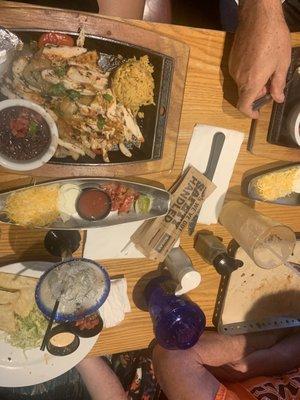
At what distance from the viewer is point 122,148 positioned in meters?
2.14

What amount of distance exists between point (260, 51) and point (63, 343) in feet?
5.90

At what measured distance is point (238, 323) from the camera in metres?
2.71

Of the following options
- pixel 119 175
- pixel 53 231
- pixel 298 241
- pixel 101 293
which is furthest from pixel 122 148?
pixel 298 241

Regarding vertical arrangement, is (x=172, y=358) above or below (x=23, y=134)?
below

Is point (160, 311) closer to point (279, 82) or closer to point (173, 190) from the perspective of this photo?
point (173, 190)

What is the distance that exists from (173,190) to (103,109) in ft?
1.92

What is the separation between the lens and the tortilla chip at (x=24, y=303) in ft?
7.31

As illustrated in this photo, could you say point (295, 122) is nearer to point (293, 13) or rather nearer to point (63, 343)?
point (293, 13)

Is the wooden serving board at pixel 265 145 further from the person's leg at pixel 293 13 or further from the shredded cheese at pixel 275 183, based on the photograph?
the person's leg at pixel 293 13

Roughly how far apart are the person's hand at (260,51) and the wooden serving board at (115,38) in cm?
27

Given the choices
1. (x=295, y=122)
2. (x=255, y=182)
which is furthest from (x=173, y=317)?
(x=295, y=122)

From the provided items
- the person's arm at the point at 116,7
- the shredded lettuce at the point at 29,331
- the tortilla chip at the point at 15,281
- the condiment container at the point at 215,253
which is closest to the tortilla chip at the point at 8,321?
the shredded lettuce at the point at 29,331

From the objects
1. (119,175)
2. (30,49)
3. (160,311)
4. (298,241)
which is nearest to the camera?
(30,49)

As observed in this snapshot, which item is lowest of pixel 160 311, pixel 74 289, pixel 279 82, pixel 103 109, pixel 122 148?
pixel 160 311
